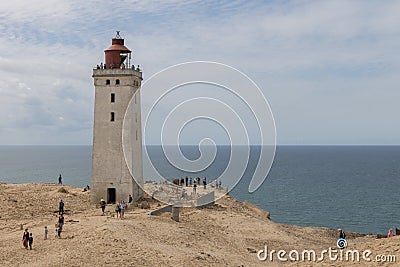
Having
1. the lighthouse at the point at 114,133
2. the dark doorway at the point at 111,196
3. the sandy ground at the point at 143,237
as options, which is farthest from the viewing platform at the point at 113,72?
the sandy ground at the point at 143,237

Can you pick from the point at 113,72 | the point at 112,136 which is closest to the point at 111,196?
the point at 112,136

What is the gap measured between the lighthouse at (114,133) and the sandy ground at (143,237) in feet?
7.03

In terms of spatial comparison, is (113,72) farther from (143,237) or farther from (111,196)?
(143,237)

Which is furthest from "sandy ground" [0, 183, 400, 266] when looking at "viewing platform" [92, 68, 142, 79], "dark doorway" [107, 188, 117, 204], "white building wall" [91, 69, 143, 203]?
"viewing platform" [92, 68, 142, 79]

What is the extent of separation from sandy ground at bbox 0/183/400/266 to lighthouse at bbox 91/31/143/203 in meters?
2.14

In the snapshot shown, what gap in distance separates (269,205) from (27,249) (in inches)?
1928

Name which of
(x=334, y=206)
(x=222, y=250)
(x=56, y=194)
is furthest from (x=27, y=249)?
(x=334, y=206)

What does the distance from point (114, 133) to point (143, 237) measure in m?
13.1

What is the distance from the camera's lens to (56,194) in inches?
1566

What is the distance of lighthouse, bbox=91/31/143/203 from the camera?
36719 millimetres

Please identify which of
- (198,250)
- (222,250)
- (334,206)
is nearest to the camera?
(198,250)

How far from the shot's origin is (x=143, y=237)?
25891mm

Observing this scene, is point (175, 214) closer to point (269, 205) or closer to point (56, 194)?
point (56, 194)

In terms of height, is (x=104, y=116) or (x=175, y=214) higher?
(x=104, y=116)
